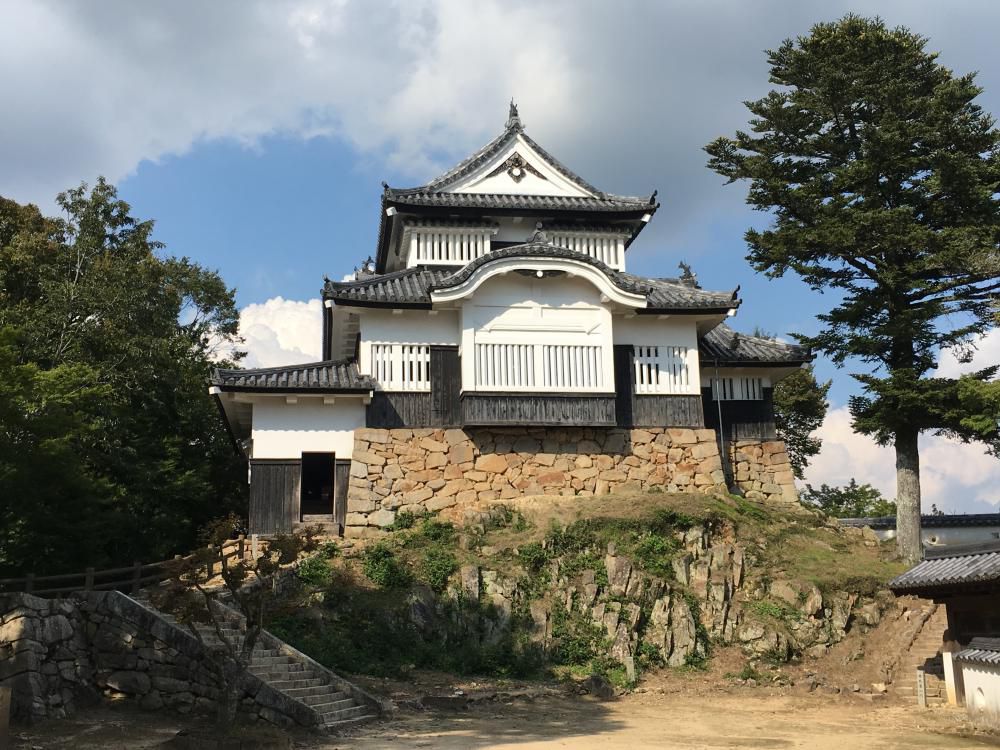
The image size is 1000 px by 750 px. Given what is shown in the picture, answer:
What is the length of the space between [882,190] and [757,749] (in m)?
17.6

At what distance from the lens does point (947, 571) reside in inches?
631

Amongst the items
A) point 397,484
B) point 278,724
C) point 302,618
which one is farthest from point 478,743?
point 397,484

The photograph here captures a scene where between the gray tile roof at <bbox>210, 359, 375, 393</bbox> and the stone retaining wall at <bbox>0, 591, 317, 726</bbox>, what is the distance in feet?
22.0

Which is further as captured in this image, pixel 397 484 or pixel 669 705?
pixel 397 484

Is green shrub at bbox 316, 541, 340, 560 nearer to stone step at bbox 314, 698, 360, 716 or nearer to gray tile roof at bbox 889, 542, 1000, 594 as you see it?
stone step at bbox 314, 698, 360, 716

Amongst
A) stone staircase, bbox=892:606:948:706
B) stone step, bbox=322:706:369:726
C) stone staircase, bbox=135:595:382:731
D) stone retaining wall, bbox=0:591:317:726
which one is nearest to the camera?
stone step, bbox=322:706:369:726

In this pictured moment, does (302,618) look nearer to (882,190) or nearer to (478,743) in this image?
(478,743)

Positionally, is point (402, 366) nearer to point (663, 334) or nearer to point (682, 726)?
point (663, 334)

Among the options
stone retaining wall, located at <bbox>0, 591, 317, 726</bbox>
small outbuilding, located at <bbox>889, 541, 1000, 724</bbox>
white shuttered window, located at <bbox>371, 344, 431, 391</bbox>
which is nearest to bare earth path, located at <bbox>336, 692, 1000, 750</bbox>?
small outbuilding, located at <bbox>889, 541, 1000, 724</bbox>

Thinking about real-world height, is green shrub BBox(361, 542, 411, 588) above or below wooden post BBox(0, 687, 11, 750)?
above

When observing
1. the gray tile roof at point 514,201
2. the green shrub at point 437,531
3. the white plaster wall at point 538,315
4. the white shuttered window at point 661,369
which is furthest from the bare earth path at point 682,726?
the gray tile roof at point 514,201

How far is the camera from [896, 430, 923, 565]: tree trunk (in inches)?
950

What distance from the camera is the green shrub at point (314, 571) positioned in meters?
19.9

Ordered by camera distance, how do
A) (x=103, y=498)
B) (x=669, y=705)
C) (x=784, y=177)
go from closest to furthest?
(x=669, y=705) < (x=103, y=498) < (x=784, y=177)
